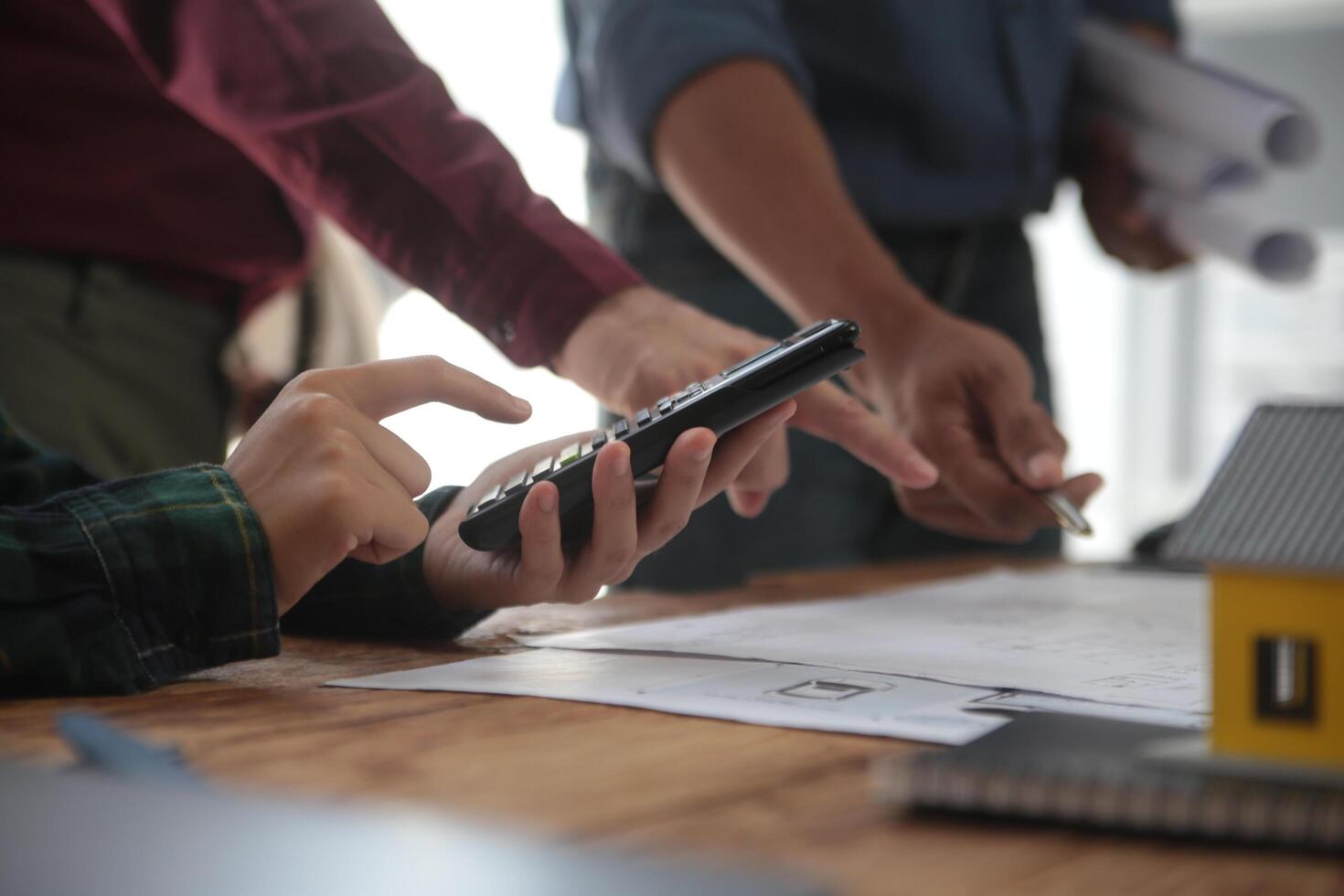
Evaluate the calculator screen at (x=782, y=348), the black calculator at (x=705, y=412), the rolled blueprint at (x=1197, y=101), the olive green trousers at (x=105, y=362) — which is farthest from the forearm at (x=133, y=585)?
the rolled blueprint at (x=1197, y=101)

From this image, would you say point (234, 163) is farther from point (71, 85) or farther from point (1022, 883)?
point (1022, 883)

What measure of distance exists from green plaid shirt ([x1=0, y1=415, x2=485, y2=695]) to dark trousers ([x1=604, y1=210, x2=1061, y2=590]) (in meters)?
0.69

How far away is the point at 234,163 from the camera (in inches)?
43.2

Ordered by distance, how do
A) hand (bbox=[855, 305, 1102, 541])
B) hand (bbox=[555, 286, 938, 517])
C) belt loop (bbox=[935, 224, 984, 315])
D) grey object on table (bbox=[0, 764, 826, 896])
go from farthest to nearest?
belt loop (bbox=[935, 224, 984, 315]), hand (bbox=[855, 305, 1102, 541]), hand (bbox=[555, 286, 938, 517]), grey object on table (bbox=[0, 764, 826, 896])

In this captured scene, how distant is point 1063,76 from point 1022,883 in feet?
3.87

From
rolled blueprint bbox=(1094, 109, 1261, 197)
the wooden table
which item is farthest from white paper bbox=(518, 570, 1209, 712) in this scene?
rolled blueprint bbox=(1094, 109, 1261, 197)

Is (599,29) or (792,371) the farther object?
(599,29)

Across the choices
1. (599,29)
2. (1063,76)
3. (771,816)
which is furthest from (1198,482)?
(771,816)

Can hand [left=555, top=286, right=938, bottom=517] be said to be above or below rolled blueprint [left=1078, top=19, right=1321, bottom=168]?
below

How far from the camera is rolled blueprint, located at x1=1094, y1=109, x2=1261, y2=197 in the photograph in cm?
122

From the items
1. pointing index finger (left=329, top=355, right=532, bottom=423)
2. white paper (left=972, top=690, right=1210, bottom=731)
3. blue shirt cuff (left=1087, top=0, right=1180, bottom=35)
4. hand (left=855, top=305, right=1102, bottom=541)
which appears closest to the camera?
white paper (left=972, top=690, right=1210, bottom=731)

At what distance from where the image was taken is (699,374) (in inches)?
30.2

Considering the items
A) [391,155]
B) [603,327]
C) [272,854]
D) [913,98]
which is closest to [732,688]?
[272,854]

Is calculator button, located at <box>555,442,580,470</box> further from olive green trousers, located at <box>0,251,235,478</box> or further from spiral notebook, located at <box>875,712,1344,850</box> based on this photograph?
olive green trousers, located at <box>0,251,235,478</box>
